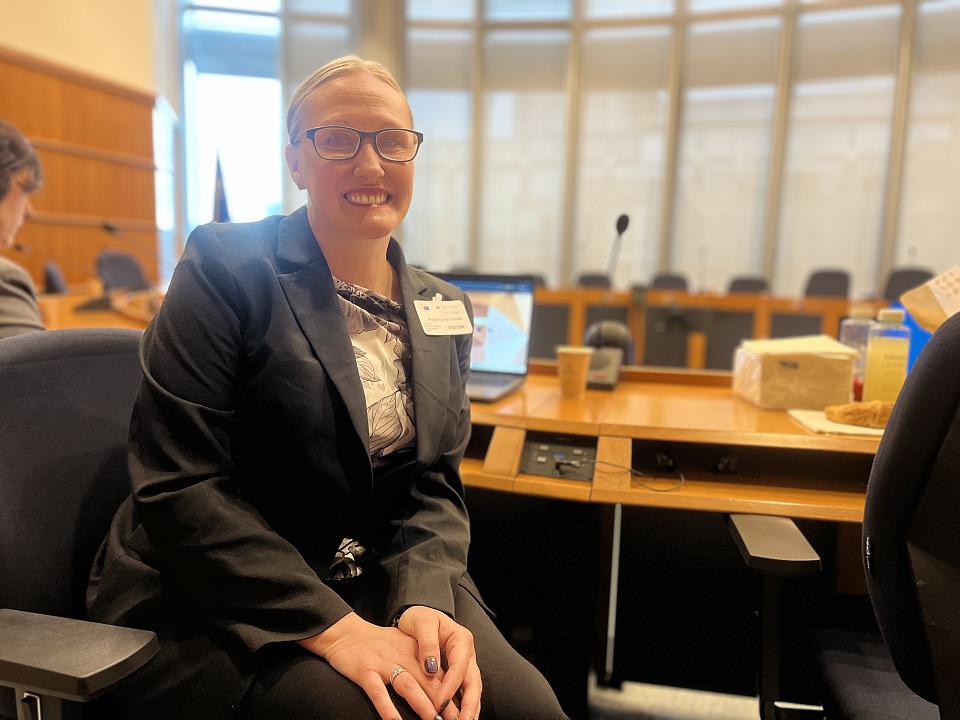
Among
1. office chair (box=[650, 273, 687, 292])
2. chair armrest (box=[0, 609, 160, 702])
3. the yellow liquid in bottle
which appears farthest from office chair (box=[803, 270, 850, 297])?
chair armrest (box=[0, 609, 160, 702])

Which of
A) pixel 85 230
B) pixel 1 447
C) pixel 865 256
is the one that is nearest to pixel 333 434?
pixel 1 447

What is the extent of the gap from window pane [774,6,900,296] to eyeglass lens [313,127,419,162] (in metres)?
7.25

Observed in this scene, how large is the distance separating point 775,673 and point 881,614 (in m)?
0.27

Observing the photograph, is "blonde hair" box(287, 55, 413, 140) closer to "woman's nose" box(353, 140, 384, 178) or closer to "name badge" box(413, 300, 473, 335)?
"woman's nose" box(353, 140, 384, 178)

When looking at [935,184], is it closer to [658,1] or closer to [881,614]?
[658,1]

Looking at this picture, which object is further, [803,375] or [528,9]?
[528,9]

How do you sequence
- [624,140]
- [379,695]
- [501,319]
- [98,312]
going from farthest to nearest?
[624,140]
[98,312]
[501,319]
[379,695]

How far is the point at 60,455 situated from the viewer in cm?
100

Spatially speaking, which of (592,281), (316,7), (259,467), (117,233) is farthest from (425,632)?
(316,7)

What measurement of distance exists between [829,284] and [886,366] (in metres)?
5.21

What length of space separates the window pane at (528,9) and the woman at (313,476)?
7.66 m

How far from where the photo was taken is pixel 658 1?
7594mm

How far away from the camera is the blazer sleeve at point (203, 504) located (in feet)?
2.99

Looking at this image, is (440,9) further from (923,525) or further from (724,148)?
(923,525)
